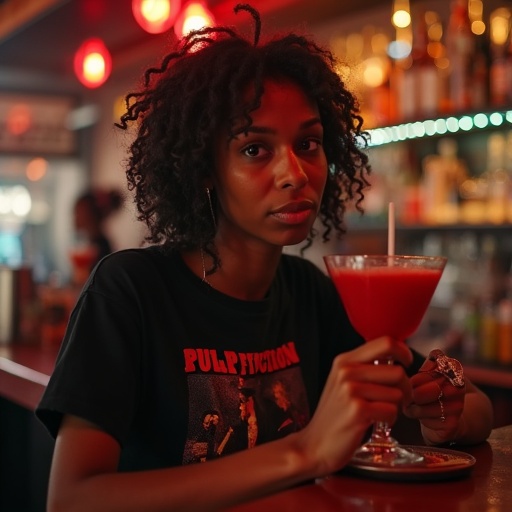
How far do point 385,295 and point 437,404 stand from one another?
0.87 feet

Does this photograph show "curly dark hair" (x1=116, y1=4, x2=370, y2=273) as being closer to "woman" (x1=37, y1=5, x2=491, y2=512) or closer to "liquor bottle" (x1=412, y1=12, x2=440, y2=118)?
"woman" (x1=37, y1=5, x2=491, y2=512)

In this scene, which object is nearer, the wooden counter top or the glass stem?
the glass stem

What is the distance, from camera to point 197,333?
1.50 meters

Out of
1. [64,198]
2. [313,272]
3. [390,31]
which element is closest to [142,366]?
[313,272]

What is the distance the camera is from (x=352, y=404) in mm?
1044

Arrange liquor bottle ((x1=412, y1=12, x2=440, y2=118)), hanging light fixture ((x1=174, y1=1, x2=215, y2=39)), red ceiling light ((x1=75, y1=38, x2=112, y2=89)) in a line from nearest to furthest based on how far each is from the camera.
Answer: liquor bottle ((x1=412, y1=12, x2=440, y2=118)), hanging light fixture ((x1=174, y1=1, x2=215, y2=39)), red ceiling light ((x1=75, y1=38, x2=112, y2=89))

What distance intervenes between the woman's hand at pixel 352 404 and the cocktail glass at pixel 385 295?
5.0 inches

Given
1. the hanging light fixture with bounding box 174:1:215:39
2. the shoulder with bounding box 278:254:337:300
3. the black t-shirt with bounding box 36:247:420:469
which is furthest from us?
the hanging light fixture with bounding box 174:1:215:39

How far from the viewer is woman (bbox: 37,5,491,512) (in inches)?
42.9

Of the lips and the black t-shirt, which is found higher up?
the lips

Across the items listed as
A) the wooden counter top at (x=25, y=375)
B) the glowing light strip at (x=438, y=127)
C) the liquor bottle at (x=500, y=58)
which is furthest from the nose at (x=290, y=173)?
the liquor bottle at (x=500, y=58)

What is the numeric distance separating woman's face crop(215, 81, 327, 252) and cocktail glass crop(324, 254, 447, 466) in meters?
0.20

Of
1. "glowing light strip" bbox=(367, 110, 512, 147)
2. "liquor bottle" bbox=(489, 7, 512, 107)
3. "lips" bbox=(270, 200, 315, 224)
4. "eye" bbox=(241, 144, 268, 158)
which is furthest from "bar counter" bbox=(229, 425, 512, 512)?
"liquor bottle" bbox=(489, 7, 512, 107)

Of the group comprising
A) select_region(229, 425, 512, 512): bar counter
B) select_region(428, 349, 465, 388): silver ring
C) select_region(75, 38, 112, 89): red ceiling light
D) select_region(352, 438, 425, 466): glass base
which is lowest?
select_region(229, 425, 512, 512): bar counter
